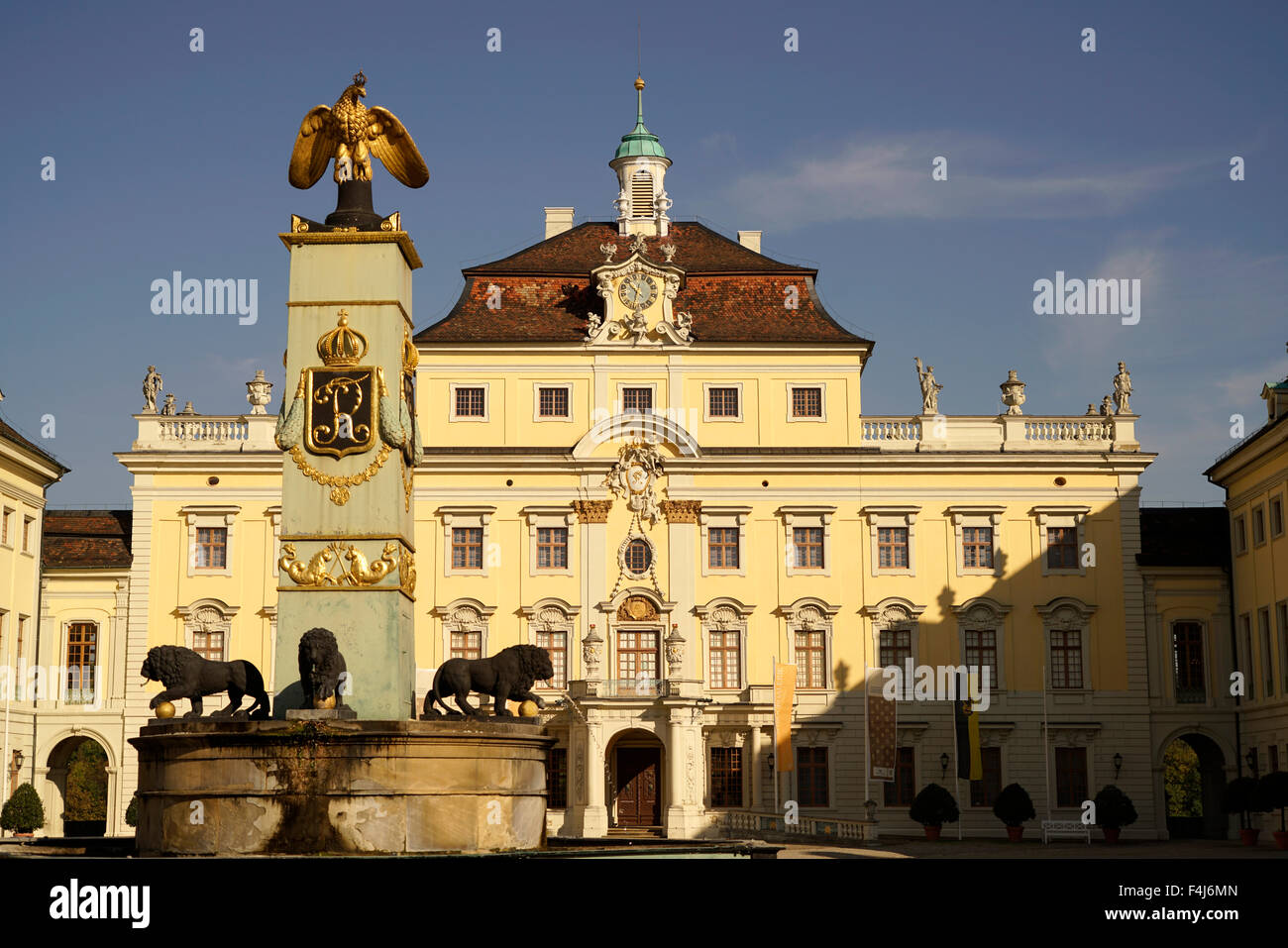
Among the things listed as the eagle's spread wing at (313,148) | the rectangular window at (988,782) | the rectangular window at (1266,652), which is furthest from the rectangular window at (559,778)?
the eagle's spread wing at (313,148)

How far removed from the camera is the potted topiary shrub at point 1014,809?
44.0m

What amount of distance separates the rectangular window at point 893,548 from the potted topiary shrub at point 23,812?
24.2 meters

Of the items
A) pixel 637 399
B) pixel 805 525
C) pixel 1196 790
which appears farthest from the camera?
pixel 1196 790

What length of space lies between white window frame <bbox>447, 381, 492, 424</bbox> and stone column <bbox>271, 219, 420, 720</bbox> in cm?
3015

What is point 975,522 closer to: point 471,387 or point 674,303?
point 674,303

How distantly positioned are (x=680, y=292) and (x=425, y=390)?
829 centimetres

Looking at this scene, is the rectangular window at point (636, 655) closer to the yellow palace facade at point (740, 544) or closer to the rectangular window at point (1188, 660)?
the yellow palace facade at point (740, 544)

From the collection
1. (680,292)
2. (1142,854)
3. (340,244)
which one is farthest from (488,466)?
(340,244)

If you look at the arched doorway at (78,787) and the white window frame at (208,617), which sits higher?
the white window frame at (208,617)

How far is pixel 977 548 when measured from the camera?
48.2 metres

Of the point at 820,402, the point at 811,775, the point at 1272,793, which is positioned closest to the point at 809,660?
the point at 811,775

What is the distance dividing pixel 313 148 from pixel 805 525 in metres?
31.3

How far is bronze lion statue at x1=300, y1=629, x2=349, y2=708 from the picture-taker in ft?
53.0

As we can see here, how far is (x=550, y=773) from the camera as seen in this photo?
1809 inches
